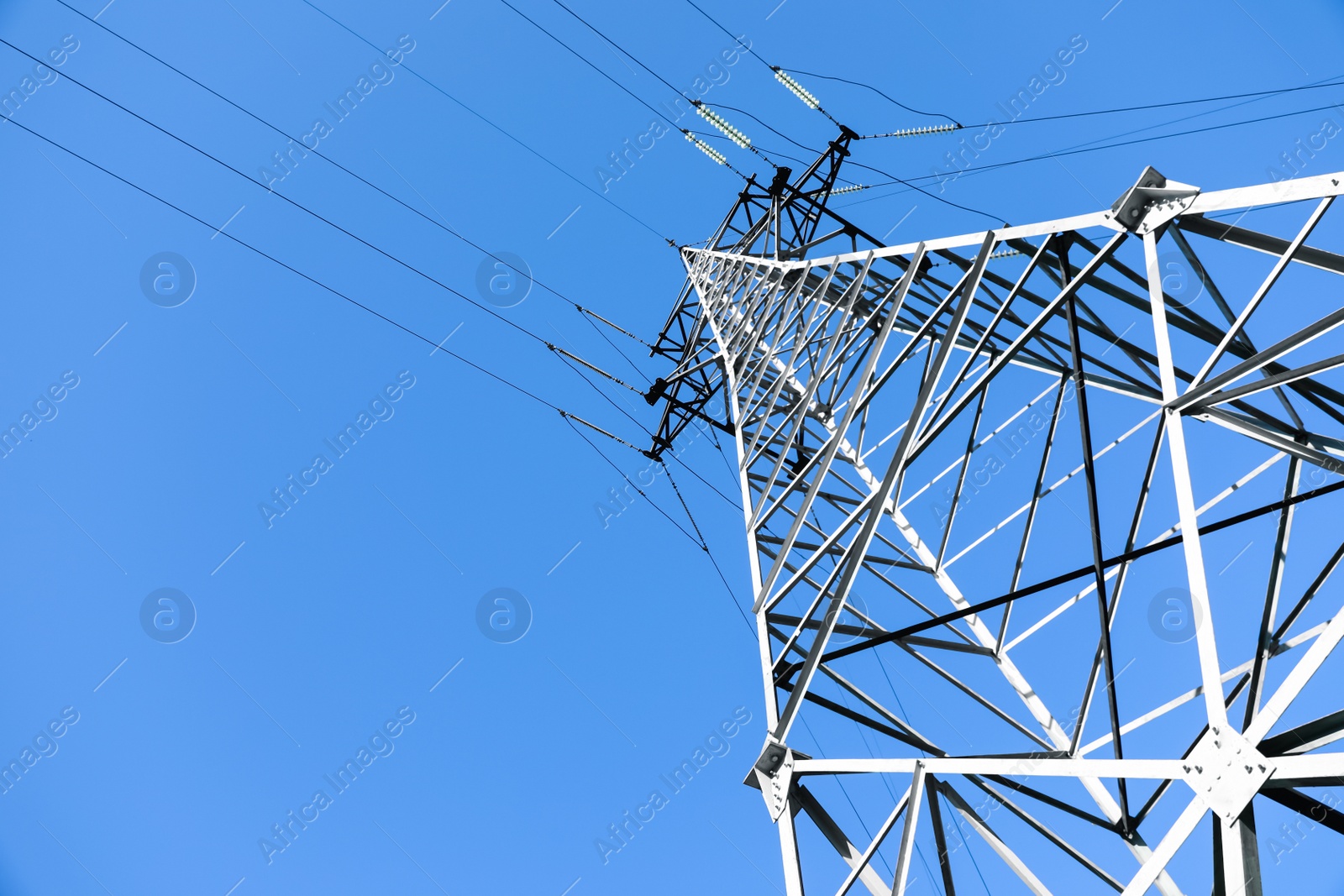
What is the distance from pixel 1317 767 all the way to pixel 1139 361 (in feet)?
13.8

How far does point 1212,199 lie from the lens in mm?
4004

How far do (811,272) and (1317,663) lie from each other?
325 inches

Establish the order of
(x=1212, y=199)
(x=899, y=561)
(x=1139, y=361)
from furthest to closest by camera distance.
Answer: (x=899, y=561)
(x=1139, y=361)
(x=1212, y=199)

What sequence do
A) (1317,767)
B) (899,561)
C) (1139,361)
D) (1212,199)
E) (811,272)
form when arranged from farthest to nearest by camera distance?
(811,272), (899,561), (1139,361), (1212,199), (1317,767)

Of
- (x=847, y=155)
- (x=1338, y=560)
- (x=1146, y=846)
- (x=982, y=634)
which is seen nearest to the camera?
(x=1338, y=560)

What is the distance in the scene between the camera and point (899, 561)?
8000mm

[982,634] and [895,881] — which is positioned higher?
[982,634]

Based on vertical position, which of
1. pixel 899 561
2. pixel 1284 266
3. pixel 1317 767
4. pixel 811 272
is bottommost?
pixel 1317 767

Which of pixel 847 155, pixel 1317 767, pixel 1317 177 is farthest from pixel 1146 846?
pixel 847 155

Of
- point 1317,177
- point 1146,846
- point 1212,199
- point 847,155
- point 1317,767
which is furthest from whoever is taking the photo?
point 847,155

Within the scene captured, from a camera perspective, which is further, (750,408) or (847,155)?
(847,155)

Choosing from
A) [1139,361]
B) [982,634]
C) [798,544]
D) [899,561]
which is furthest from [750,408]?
[1139,361]

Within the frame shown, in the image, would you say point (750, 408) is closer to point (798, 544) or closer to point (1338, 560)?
point (798, 544)

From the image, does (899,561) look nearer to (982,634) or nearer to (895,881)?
(982,634)
